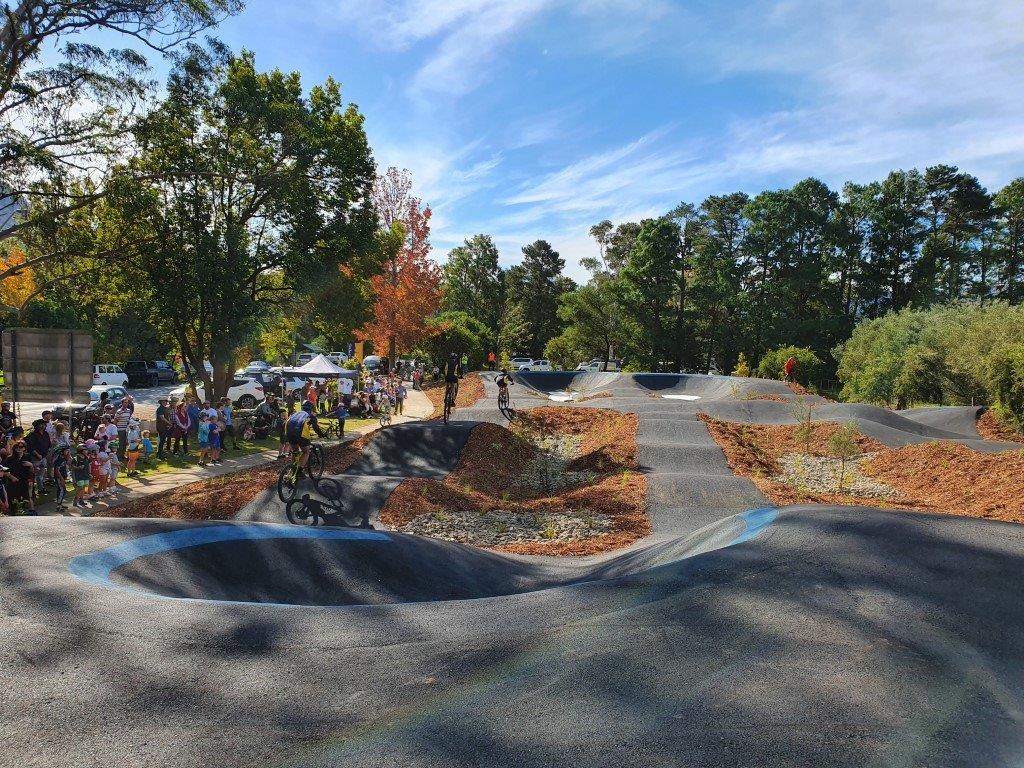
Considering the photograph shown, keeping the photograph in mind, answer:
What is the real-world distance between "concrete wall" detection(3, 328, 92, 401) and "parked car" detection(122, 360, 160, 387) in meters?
29.7

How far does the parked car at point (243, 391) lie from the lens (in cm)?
2666

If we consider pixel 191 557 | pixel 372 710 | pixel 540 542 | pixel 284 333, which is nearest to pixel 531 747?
pixel 372 710

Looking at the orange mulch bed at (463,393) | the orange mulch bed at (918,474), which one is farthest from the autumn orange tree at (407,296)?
the orange mulch bed at (918,474)

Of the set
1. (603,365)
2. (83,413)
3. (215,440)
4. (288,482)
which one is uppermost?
(603,365)

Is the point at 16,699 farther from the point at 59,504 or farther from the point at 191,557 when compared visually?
the point at 59,504

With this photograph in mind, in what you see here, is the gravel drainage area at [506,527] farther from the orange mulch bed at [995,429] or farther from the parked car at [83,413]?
the orange mulch bed at [995,429]

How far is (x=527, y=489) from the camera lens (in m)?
14.2

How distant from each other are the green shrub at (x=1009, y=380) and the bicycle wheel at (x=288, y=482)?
21.0 m

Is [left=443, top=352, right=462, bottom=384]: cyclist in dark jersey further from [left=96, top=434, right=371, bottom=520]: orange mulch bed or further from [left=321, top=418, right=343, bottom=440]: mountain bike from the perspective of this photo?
[left=321, top=418, right=343, bottom=440]: mountain bike

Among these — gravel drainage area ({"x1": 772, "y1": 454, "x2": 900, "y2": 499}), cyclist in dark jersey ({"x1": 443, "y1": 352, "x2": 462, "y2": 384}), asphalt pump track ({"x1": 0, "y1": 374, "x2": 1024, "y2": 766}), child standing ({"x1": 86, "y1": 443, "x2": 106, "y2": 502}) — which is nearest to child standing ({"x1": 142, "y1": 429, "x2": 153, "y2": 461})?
child standing ({"x1": 86, "y1": 443, "x2": 106, "y2": 502})

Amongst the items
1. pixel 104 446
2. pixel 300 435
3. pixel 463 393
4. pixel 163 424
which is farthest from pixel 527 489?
pixel 463 393

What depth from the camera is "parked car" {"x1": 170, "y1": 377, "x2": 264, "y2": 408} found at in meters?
26.7

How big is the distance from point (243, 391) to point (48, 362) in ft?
50.7

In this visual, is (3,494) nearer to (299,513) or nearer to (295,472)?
(295,472)
